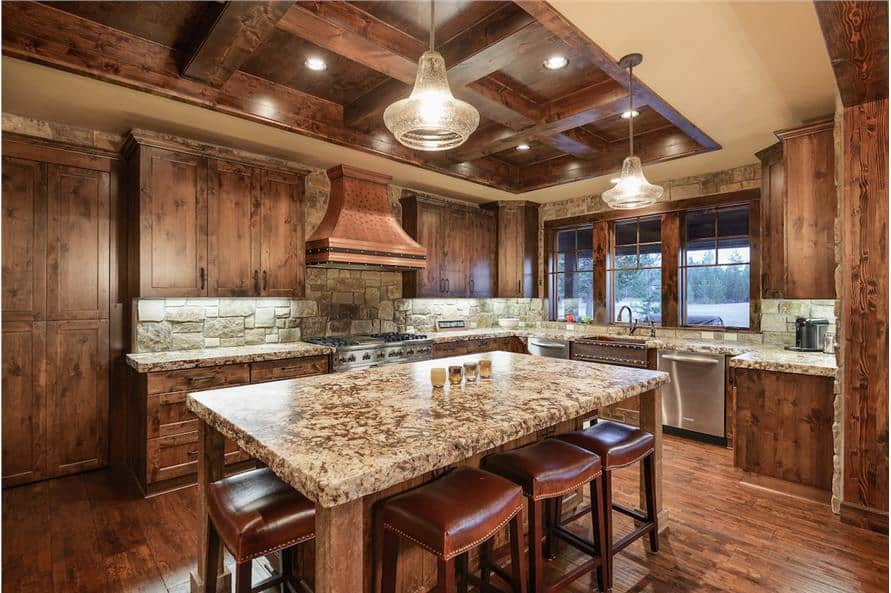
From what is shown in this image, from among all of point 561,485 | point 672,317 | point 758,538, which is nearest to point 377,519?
point 561,485

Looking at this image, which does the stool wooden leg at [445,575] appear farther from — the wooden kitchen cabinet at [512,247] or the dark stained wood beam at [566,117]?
the wooden kitchen cabinet at [512,247]

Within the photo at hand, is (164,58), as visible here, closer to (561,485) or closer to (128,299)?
(128,299)

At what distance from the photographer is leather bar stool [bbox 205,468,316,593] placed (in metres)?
1.62

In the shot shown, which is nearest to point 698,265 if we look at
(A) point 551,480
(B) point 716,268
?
(B) point 716,268

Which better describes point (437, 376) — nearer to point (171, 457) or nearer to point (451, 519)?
point (451, 519)

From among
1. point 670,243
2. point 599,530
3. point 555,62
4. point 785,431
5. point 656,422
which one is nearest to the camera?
point 599,530

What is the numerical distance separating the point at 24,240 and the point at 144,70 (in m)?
1.64

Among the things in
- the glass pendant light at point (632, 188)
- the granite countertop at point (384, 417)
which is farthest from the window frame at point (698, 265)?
the granite countertop at point (384, 417)

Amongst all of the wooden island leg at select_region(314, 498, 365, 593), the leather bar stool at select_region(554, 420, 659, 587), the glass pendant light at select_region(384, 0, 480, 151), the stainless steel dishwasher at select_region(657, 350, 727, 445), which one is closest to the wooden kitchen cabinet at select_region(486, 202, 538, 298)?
the stainless steel dishwasher at select_region(657, 350, 727, 445)

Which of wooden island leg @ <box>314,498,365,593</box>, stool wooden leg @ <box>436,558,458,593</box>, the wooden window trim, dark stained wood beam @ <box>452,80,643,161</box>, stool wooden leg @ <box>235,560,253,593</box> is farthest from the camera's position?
the wooden window trim

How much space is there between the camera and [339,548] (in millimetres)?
1386

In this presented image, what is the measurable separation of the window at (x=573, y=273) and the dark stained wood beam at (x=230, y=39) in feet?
14.9

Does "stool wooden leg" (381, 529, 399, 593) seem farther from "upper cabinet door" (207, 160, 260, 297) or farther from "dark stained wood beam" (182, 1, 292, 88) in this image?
"upper cabinet door" (207, 160, 260, 297)

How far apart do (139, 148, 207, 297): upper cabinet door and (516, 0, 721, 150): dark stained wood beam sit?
2822 mm
